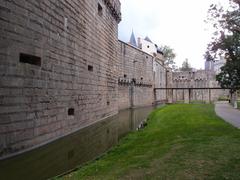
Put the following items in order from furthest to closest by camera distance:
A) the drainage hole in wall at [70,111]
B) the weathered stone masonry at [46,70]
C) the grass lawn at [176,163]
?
the drainage hole in wall at [70,111] < the weathered stone masonry at [46,70] < the grass lawn at [176,163]

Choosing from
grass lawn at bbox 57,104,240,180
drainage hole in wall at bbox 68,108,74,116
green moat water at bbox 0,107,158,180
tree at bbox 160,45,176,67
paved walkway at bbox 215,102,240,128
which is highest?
tree at bbox 160,45,176,67

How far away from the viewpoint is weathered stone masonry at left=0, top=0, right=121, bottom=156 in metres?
6.36

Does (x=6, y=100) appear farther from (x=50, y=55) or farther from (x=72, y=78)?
(x=72, y=78)

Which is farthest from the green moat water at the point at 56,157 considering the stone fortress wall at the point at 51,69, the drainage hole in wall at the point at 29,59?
the drainage hole in wall at the point at 29,59

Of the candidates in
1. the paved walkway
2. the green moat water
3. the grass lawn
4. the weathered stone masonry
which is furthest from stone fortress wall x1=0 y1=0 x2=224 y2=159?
the paved walkway

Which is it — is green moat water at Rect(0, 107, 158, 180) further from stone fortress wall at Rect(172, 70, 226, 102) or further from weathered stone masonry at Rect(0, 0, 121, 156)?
stone fortress wall at Rect(172, 70, 226, 102)

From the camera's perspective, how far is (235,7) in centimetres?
1434

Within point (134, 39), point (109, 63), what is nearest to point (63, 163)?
point (109, 63)

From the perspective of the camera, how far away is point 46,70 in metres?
8.11

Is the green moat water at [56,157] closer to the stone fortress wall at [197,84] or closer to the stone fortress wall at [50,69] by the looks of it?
the stone fortress wall at [50,69]

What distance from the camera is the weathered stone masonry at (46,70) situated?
6359 mm

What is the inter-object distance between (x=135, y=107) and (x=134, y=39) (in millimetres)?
27183

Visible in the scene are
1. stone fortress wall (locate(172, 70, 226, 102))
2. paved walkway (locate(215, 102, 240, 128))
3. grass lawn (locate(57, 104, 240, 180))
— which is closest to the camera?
grass lawn (locate(57, 104, 240, 180))

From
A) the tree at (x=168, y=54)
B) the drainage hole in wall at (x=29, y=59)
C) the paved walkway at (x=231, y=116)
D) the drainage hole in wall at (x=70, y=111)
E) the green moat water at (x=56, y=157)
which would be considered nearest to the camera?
the green moat water at (x=56, y=157)
